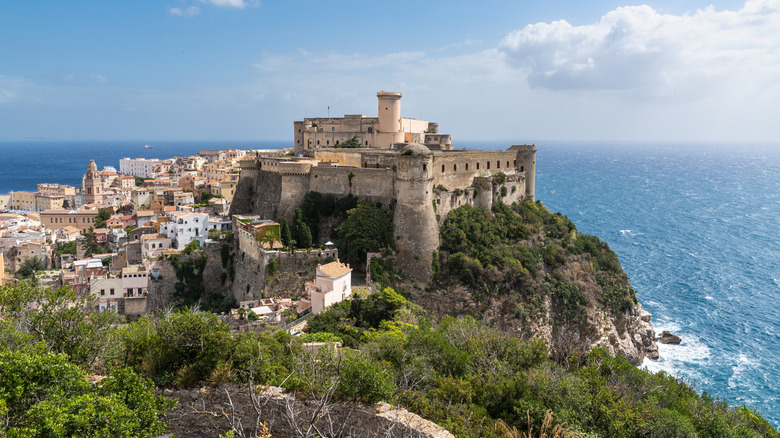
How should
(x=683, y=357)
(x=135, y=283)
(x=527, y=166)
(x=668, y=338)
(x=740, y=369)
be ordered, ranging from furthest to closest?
1. (x=527, y=166)
2. (x=668, y=338)
3. (x=683, y=357)
4. (x=135, y=283)
5. (x=740, y=369)

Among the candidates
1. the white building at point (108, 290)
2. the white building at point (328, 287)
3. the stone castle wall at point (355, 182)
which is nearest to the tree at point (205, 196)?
the white building at point (108, 290)

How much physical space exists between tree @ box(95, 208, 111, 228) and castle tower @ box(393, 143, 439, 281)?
4294 centimetres

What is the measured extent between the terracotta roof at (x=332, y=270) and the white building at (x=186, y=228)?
16846mm

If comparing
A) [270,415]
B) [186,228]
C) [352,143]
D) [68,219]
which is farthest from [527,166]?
[68,219]

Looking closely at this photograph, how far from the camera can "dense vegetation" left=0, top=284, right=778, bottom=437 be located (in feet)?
30.9

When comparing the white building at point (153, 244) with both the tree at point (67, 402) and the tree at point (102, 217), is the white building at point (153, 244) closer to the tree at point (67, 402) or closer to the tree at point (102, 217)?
the tree at point (102, 217)

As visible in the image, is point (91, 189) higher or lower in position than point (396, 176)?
lower

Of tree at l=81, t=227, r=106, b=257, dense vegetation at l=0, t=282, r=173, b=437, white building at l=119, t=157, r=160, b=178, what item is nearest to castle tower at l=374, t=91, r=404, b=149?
tree at l=81, t=227, r=106, b=257

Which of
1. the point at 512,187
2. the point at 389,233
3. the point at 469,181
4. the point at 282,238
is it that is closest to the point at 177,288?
the point at 282,238

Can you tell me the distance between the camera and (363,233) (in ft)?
110

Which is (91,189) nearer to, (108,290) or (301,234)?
(108,290)

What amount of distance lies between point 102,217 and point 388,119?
131ft

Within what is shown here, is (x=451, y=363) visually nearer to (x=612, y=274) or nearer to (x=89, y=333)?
(x=89, y=333)

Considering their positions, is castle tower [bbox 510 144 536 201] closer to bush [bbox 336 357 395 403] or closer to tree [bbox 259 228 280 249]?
tree [bbox 259 228 280 249]
